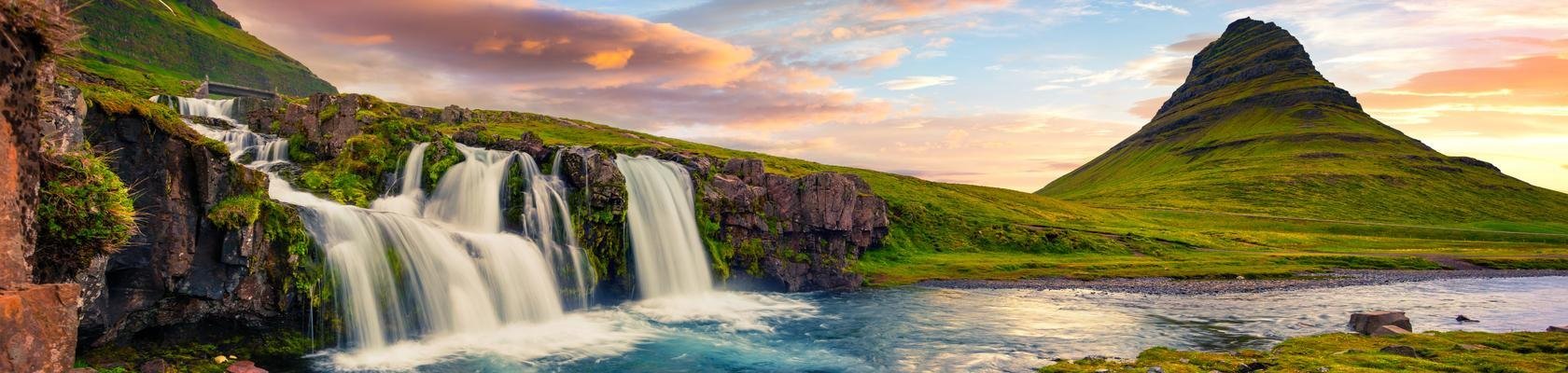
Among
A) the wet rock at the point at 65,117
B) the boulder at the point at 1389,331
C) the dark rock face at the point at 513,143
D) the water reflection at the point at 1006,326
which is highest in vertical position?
the dark rock face at the point at 513,143

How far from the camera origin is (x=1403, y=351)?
82.8 feet

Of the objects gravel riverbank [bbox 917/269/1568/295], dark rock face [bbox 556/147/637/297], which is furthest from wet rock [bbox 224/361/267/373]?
gravel riverbank [bbox 917/269/1568/295]

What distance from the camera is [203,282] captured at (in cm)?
2364

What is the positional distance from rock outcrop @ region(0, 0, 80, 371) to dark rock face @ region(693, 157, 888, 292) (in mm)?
44862

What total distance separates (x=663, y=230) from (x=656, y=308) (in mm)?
8662

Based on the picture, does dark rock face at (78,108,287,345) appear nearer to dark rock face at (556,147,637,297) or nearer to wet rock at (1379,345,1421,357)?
dark rock face at (556,147,637,297)

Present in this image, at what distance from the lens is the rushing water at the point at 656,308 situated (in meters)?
29.1

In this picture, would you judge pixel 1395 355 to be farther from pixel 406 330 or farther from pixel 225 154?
pixel 225 154

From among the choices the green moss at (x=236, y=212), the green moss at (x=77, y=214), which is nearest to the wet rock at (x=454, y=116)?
the green moss at (x=236, y=212)

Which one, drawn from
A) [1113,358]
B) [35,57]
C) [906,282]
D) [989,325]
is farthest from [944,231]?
[35,57]

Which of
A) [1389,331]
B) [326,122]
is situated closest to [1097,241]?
[1389,331]

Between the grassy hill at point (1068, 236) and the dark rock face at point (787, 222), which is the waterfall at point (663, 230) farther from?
the grassy hill at point (1068, 236)

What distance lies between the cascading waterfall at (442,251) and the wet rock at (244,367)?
403cm

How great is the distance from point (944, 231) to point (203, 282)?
80.5 m
